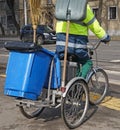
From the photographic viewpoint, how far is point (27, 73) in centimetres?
608

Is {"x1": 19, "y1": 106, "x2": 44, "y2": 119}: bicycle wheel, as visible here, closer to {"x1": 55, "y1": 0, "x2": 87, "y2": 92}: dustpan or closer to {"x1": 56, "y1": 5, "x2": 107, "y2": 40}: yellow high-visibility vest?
{"x1": 55, "y1": 0, "x2": 87, "y2": 92}: dustpan

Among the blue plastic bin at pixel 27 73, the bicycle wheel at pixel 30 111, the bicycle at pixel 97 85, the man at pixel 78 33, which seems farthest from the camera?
the bicycle at pixel 97 85

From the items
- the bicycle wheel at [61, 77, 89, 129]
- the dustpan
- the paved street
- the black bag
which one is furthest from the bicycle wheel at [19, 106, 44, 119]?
the black bag

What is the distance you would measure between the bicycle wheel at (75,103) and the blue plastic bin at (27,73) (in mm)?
415

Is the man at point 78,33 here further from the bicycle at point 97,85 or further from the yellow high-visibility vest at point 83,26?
the bicycle at point 97,85

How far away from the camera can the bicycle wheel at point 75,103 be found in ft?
20.6

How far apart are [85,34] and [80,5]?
0.58 m

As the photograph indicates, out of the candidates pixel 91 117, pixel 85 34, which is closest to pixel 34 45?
pixel 85 34

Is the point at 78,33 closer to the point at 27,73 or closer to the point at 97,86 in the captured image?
the point at 27,73

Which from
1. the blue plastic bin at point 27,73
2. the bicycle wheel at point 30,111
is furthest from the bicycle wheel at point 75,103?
the bicycle wheel at point 30,111

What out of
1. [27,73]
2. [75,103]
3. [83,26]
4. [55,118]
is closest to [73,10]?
[83,26]

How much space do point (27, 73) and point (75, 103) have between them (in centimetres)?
95

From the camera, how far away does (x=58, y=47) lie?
22.1 ft

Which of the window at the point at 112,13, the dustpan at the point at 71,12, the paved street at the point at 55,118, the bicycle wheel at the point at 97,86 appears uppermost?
the window at the point at 112,13
